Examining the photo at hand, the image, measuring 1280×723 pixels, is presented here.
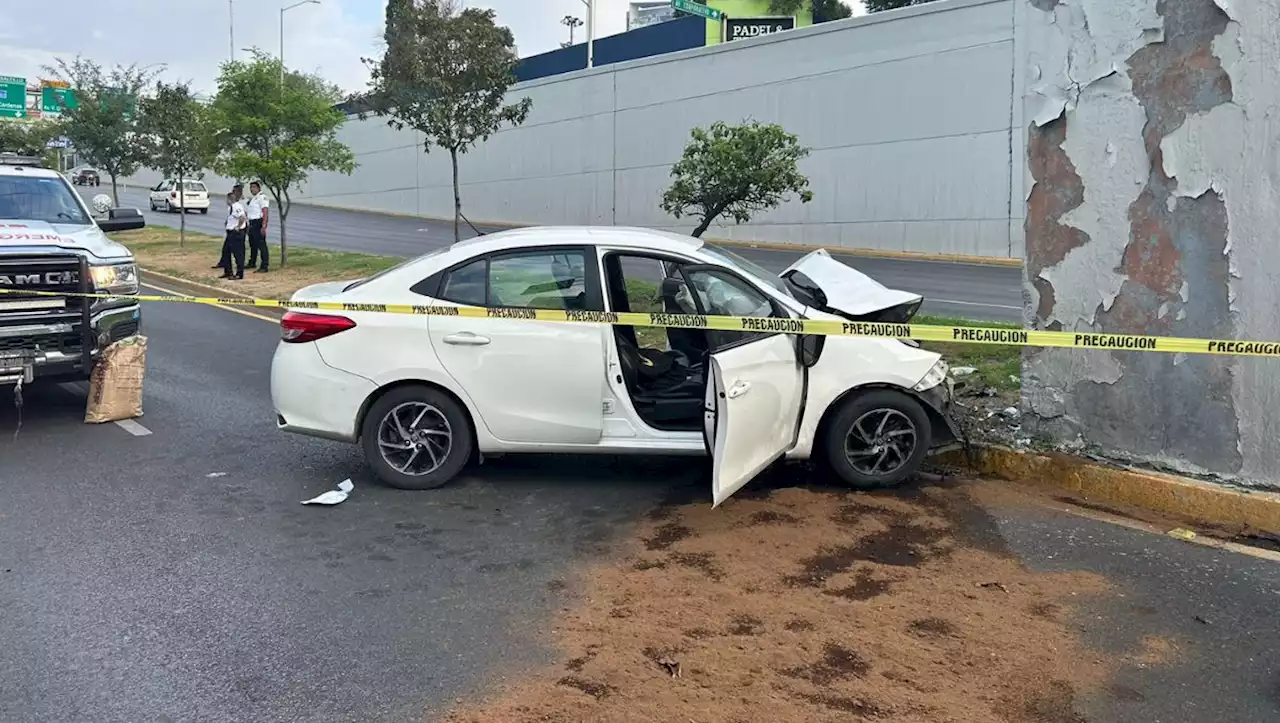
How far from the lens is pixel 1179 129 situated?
558cm

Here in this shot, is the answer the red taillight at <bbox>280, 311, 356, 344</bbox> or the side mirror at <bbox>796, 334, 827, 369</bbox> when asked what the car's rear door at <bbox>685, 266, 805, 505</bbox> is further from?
the red taillight at <bbox>280, 311, 356, 344</bbox>

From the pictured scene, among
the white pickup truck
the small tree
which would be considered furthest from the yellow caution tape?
the small tree

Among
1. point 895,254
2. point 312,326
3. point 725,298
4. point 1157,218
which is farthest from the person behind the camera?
point 895,254

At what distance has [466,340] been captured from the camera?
5.86 meters

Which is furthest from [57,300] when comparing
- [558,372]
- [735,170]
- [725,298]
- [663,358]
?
[735,170]

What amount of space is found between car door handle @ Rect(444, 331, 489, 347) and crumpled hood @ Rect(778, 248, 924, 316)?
2040 millimetres

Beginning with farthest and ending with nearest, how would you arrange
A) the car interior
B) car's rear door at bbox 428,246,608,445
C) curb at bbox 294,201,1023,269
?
curb at bbox 294,201,1023,269 < the car interior < car's rear door at bbox 428,246,608,445

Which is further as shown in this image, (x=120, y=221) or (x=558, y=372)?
(x=120, y=221)

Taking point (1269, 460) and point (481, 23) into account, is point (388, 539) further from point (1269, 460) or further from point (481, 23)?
point (481, 23)

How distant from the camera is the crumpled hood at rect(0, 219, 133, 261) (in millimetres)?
7379

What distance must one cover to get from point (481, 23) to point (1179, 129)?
14.8 metres

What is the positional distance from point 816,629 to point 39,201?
7.86m

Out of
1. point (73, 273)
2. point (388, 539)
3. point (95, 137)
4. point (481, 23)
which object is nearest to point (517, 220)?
point (95, 137)

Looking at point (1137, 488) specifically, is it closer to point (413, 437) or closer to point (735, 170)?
point (413, 437)
